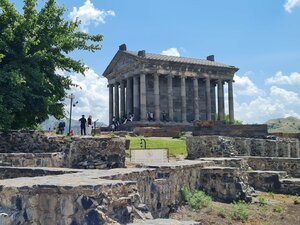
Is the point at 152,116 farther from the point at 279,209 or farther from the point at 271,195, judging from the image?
the point at 279,209

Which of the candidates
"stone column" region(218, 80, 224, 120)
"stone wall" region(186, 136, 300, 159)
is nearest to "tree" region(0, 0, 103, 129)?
"stone wall" region(186, 136, 300, 159)

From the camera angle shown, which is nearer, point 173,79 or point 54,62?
point 54,62

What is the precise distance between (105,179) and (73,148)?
25.6ft

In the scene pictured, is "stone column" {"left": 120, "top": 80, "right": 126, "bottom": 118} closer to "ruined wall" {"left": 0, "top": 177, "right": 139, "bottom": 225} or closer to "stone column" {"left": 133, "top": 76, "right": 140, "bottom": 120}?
"stone column" {"left": 133, "top": 76, "right": 140, "bottom": 120}

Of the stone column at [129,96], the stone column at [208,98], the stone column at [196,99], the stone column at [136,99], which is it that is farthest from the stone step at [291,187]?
the stone column at [208,98]

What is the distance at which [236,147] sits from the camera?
2119 centimetres

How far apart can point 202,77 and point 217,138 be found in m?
36.4

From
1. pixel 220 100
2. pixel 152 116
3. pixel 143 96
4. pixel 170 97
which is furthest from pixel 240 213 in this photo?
pixel 220 100

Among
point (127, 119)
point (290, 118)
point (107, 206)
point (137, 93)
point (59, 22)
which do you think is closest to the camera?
point (107, 206)

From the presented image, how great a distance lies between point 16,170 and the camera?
30.8 ft

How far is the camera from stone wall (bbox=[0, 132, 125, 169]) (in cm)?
1399

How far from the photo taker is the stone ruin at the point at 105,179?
17.0 feet

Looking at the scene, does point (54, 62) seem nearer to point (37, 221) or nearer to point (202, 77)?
point (37, 221)

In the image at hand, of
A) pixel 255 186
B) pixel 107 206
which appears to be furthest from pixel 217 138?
pixel 107 206
